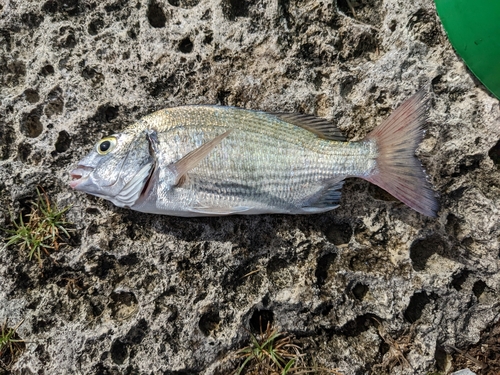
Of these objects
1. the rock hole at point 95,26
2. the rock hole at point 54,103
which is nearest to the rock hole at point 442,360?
the rock hole at point 54,103

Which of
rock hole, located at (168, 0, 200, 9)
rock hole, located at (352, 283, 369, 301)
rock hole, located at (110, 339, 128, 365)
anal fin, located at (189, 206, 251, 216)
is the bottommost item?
rock hole, located at (110, 339, 128, 365)

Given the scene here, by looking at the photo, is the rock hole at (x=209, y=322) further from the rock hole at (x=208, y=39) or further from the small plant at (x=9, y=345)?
the rock hole at (x=208, y=39)

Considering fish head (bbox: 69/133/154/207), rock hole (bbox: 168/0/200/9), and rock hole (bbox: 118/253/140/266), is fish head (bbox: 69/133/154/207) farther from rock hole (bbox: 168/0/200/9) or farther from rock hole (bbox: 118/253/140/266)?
rock hole (bbox: 168/0/200/9)

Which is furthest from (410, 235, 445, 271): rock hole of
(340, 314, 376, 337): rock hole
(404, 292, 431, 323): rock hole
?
(340, 314, 376, 337): rock hole

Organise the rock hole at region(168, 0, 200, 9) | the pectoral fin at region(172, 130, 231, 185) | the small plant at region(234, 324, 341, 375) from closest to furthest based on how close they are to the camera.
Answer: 1. the pectoral fin at region(172, 130, 231, 185)
2. the small plant at region(234, 324, 341, 375)
3. the rock hole at region(168, 0, 200, 9)

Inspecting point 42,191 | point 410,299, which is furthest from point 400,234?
point 42,191

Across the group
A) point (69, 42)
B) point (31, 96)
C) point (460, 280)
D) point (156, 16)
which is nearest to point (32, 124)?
point (31, 96)
